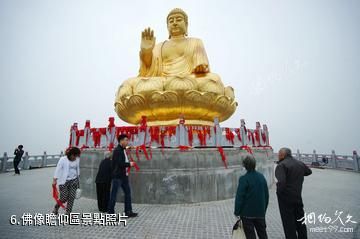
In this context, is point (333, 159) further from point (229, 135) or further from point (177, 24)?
point (177, 24)

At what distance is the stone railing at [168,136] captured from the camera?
5.13 meters

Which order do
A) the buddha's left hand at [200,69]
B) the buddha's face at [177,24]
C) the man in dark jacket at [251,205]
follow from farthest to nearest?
the buddha's face at [177,24] → the buddha's left hand at [200,69] → the man in dark jacket at [251,205]

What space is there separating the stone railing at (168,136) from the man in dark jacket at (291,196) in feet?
9.02

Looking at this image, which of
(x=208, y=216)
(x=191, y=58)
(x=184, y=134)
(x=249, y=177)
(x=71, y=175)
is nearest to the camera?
(x=249, y=177)

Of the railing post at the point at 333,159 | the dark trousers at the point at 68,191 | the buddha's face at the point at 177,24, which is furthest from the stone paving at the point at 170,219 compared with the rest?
the railing post at the point at 333,159

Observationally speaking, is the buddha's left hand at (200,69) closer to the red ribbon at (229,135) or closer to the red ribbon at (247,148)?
the red ribbon at (229,135)

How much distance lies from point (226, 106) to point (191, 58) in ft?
8.12

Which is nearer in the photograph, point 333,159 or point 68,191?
point 68,191

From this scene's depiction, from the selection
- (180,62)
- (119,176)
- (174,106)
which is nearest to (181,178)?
(119,176)

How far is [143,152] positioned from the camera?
5.05 meters

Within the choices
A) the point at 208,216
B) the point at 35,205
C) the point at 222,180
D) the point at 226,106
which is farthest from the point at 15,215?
the point at 226,106

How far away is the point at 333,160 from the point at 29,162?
18.9 m

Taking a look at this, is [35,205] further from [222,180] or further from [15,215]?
[222,180]

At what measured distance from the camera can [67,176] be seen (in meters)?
3.66
